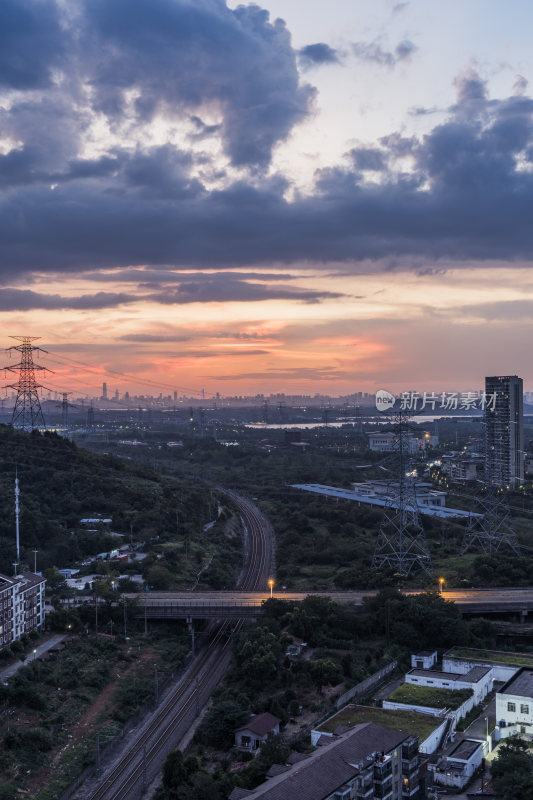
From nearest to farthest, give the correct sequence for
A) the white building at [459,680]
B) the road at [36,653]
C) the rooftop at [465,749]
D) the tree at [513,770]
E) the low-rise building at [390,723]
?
the tree at [513,770]
the rooftop at [465,749]
the low-rise building at [390,723]
the white building at [459,680]
the road at [36,653]

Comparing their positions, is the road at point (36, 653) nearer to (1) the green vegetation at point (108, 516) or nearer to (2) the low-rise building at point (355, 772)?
(1) the green vegetation at point (108, 516)

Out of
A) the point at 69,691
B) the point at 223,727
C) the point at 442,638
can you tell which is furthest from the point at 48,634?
the point at 442,638

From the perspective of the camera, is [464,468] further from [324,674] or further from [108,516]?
[324,674]

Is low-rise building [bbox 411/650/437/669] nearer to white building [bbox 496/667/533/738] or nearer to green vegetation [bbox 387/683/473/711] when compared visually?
green vegetation [bbox 387/683/473/711]

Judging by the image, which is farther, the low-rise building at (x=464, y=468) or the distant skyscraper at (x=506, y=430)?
the low-rise building at (x=464, y=468)

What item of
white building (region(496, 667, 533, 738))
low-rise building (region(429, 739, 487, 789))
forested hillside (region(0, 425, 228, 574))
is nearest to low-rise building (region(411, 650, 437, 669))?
white building (region(496, 667, 533, 738))

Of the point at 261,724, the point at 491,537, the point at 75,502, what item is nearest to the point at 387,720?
the point at 261,724

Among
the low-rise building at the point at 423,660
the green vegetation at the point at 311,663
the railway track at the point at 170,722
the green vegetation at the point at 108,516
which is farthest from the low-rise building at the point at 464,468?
the low-rise building at the point at 423,660

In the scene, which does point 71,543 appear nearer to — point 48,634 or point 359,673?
point 48,634
